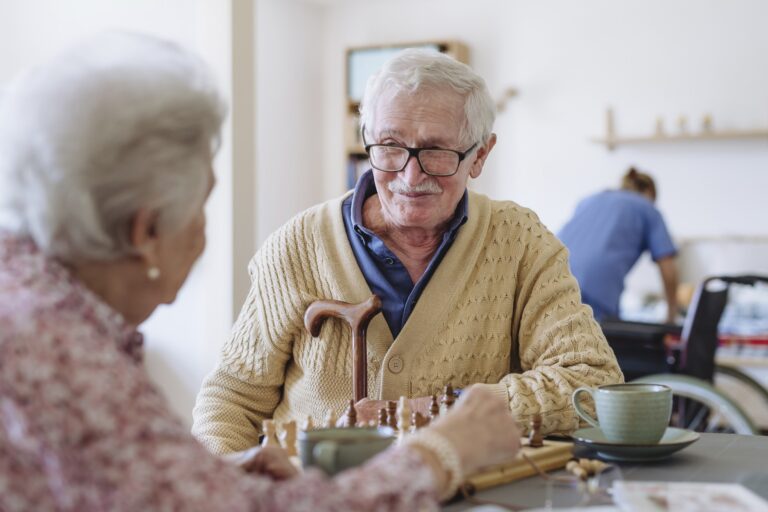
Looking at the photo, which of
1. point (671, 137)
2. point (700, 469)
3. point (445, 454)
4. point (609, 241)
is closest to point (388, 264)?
point (700, 469)

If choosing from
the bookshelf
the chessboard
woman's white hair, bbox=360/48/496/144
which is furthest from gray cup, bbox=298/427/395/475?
the bookshelf

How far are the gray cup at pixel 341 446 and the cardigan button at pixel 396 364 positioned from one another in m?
0.58

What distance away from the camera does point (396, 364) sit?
170 cm

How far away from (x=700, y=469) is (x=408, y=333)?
59 cm

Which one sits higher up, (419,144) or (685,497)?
(419,144)

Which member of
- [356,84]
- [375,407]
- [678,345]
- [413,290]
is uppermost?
[356,84]

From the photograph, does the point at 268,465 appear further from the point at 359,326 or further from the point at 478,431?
the point at 359,326

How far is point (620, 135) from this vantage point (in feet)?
18.6

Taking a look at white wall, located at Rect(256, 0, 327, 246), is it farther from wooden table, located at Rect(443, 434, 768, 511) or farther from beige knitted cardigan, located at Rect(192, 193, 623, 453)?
wooden table, located at Rect(443, 434, 768, 511)

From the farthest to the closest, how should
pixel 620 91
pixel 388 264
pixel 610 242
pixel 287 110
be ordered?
pixel 287 110
pixel 620 91
pixel 610 242
pixel 388 264

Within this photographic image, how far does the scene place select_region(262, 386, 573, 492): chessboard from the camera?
120cm

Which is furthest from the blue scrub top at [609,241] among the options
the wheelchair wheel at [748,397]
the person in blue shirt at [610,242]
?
the wheelchair wheel at [748,397]

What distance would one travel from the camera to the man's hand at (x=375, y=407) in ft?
5.04

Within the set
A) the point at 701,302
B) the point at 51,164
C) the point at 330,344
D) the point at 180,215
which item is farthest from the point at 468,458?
the point at 701,302
